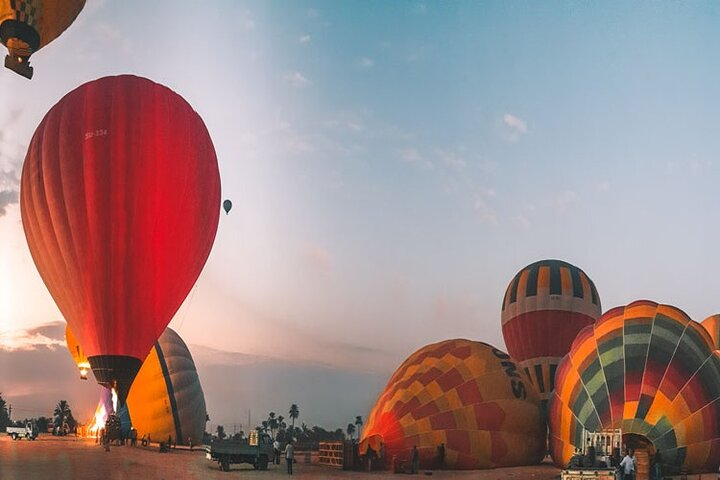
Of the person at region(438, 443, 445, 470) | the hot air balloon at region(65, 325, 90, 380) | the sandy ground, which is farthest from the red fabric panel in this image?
the hot air balloon at region(65, 325, 90, 380)

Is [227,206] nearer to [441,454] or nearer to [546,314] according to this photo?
[546,314]

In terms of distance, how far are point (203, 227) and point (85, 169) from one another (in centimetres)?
392

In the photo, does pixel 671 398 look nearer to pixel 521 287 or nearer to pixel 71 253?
pixel 521 287

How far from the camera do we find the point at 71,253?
23500 millimetres

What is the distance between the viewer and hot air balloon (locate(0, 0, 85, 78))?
26.7 m

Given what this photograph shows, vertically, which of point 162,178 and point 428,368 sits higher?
point 162,178

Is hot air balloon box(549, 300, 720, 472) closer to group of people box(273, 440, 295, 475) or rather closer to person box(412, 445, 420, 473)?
person box(412, 445, 420, 473)

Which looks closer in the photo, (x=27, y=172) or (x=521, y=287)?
(x=27, y=172)

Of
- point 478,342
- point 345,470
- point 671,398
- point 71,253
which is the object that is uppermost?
point 71,253

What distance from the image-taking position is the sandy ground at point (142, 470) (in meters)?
16.3

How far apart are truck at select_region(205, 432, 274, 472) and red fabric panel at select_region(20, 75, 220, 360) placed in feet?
15.4

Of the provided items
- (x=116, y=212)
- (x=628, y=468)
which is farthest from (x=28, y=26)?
(x=628, y=468)

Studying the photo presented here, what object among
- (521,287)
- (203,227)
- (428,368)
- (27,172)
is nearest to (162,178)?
(203,227)

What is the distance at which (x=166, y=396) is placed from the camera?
33312 mm
